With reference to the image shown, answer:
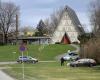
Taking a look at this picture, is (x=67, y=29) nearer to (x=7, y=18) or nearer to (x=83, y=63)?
(x=7, y=18)

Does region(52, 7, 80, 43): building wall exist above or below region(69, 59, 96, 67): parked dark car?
above

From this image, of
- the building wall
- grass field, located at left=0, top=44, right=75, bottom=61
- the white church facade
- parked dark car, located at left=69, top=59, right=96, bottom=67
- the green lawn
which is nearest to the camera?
the green lawn

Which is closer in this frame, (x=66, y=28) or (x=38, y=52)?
(x=38, y=52)

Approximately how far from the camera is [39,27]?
643ft

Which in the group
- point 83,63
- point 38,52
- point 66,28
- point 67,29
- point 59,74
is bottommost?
point 59,74

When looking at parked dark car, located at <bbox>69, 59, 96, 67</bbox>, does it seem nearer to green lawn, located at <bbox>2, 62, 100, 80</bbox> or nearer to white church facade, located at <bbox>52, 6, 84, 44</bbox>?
green lawn, located at <bbox>2, 62, 100, 80</bbox>

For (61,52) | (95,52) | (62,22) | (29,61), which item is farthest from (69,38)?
(95,52)

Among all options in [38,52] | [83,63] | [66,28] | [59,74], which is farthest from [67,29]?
[59,74]

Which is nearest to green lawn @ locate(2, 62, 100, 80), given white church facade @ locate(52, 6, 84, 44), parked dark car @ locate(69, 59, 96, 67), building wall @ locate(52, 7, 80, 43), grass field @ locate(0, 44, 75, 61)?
parked dark car @ locate(69, 59, 96, 67)

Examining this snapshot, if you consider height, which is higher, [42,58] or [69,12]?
[69,12]

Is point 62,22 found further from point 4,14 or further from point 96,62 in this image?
point 96,62

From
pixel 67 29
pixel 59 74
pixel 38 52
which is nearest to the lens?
pixel 59 74

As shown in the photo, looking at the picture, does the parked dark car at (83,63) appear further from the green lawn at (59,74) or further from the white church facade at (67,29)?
the white church facade at (67,29)

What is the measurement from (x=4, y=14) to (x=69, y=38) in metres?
22.0
